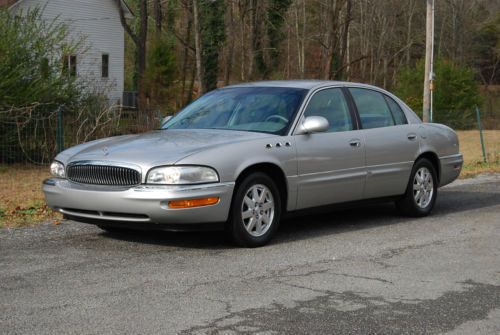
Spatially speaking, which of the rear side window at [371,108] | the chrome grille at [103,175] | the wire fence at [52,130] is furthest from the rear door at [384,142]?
the wire fence at [52,130]

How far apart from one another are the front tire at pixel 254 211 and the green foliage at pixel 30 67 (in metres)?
9.67

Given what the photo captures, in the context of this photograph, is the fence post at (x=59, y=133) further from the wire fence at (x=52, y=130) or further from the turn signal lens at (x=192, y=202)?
the turn signal lens at (x=192, y=202)

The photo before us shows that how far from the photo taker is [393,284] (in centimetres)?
651

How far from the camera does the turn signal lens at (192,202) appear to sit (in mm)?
7219

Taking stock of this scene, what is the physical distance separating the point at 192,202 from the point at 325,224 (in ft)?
8.48

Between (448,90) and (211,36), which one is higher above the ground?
(211,36)

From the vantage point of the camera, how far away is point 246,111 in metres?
8.63

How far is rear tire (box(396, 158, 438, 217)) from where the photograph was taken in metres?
9.79

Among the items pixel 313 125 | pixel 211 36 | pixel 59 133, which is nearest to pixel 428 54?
pixel 211 36

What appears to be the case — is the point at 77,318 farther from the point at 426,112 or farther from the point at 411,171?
the point at 426,112

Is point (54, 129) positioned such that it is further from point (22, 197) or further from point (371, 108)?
point (371, 108)

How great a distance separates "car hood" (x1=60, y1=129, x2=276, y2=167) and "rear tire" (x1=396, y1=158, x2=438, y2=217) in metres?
2.39

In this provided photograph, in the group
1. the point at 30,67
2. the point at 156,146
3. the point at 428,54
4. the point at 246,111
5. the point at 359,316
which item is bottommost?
the point at 359,316

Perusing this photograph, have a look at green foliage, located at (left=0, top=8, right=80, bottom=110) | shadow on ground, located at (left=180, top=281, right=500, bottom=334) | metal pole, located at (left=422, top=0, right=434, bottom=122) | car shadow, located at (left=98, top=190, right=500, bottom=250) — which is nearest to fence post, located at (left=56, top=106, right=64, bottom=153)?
green foliage, located at (left=0, top=8, right=80, bottom=110)
